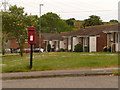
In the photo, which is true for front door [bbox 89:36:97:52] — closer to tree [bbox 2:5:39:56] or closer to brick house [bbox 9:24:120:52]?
brick house [bbox 9:24:120:52]

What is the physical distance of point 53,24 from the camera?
359ft

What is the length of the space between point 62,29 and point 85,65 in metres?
89.9

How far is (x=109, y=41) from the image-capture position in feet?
128

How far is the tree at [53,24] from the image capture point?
350 ft

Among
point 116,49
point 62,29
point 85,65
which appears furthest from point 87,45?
point 62,29

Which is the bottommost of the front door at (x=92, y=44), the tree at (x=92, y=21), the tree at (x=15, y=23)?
the front door at (x=92, y=44)

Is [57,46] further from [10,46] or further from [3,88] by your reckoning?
[3,88]

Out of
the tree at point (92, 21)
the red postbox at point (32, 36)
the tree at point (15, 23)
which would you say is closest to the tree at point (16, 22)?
the tree at point (15, 23)

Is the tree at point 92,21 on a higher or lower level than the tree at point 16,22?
higher

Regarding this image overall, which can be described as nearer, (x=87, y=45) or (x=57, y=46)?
(x=87, y=45)

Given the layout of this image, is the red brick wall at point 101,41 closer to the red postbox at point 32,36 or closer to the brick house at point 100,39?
the brick house at point 100,39

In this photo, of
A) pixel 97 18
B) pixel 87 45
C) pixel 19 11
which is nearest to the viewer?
pixel 19 11

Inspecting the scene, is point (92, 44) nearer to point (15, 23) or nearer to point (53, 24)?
point (15, 23)

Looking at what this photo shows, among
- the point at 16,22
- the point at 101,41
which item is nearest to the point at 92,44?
the point at 101,41
